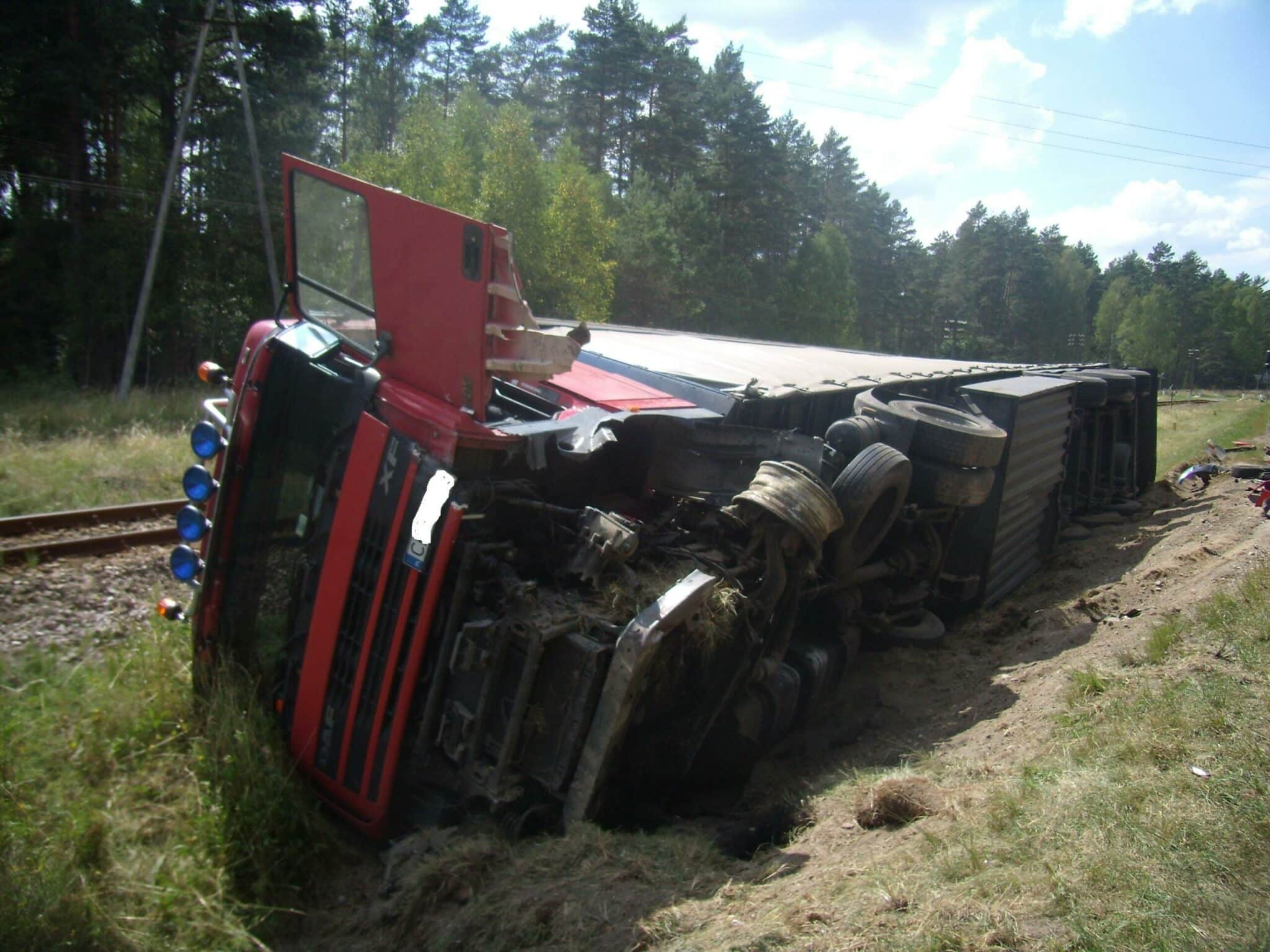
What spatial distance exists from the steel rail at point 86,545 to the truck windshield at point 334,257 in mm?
3397

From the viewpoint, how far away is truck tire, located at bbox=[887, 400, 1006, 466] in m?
5.38

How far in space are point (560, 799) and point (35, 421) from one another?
41.4ft

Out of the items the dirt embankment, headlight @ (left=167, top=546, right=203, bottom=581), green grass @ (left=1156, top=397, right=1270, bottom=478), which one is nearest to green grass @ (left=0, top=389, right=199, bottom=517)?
headlight @ (left=167, top=546, right=203, bottom=581)

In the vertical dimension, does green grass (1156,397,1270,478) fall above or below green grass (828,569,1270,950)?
above

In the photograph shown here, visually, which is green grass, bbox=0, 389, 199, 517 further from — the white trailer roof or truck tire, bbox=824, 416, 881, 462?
truck tire, bbox=824, 416, 881, 462

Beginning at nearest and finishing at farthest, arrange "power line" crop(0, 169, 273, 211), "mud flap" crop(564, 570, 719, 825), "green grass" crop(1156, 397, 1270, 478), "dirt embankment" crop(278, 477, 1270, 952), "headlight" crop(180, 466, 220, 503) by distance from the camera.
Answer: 1. "dirt embankment" crop(278, 477, 1270, 952)
2. "mud flap" crop(564, 570, 719, 825)
3. "headlight" crop(180, 466, 220, 503)
4. "green grass" crop(1156, 397, 1270, 478)
5. "power line" crop(0, 169, 273, 211)

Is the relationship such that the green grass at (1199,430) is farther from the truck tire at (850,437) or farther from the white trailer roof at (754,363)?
the truck tire at (850,437)

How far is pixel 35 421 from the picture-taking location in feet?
42.4

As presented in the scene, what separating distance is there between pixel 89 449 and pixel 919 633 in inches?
383

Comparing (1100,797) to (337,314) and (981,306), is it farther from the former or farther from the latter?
(981,306)

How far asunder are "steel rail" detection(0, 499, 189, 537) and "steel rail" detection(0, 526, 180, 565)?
379mm

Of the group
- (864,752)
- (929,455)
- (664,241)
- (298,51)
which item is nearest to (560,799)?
(864,752)

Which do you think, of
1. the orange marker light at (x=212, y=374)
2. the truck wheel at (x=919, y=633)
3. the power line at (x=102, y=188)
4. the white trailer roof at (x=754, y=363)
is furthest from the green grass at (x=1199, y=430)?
the power line at (x=102, y=188)

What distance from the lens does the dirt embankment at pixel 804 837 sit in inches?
112
